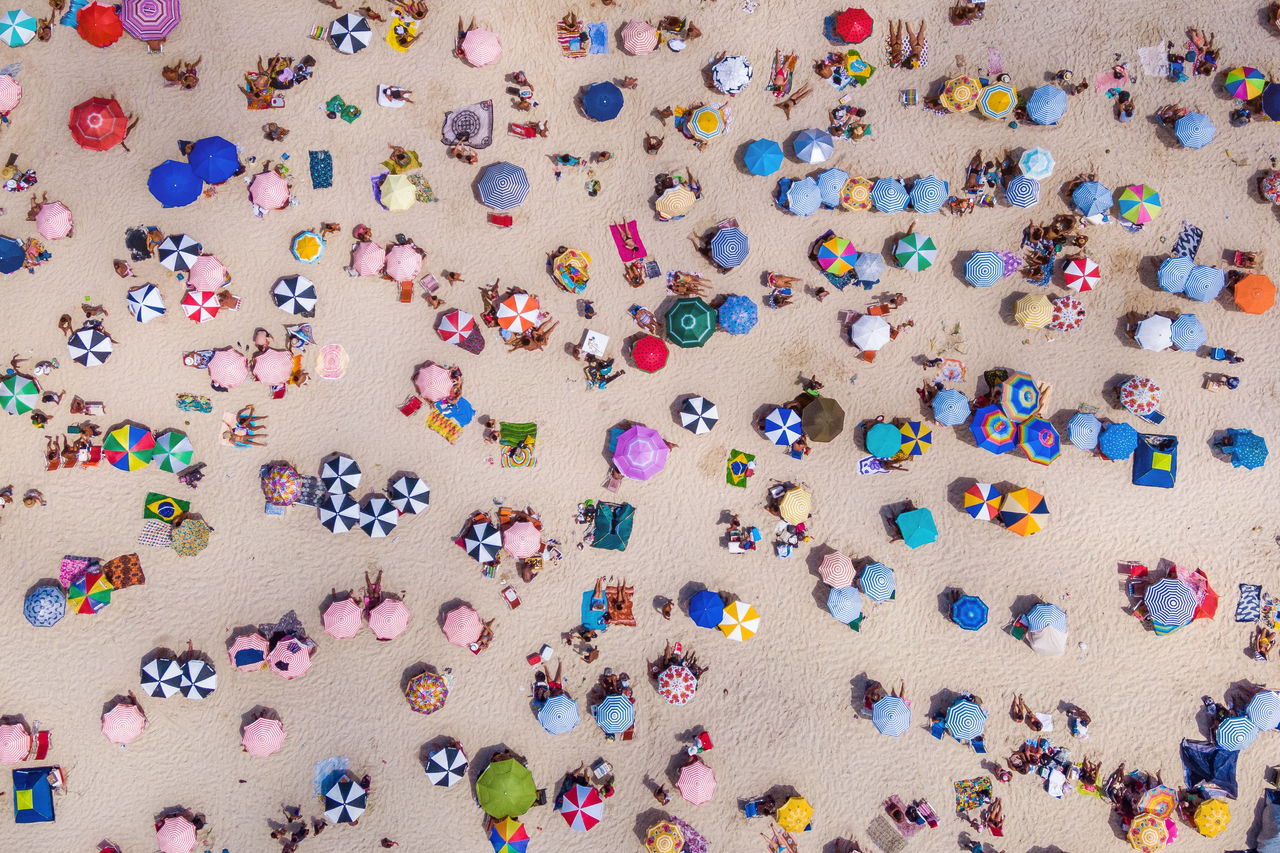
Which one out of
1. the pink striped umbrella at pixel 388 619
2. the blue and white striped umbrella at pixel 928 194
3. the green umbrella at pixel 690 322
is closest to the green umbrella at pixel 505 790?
the pink striped umbrella at pixel 388 619

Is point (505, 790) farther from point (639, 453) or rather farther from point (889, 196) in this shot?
point (889, 196)

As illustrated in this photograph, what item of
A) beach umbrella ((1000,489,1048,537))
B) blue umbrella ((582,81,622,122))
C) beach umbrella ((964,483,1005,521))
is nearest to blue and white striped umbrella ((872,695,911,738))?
beach umbrella ((964,483,1005,521))

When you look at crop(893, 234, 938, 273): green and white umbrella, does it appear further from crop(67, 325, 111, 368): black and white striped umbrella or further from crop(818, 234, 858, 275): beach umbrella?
crop(67, 325, 111, 368): black and white striped umbrella

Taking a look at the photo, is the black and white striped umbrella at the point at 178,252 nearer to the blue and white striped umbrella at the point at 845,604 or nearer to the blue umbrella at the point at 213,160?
the blue umbrella at the point at 213,160

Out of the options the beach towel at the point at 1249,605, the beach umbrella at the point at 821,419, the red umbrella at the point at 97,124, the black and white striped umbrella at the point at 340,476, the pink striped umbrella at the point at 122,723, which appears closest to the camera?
the red umbrella at the point at 97,124

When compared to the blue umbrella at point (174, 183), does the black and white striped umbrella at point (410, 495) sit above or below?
below

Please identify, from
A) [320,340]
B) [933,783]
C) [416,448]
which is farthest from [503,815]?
[320,340]

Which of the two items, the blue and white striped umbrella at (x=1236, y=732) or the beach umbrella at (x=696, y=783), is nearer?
the beach umbrella at (x=696, y=783)
